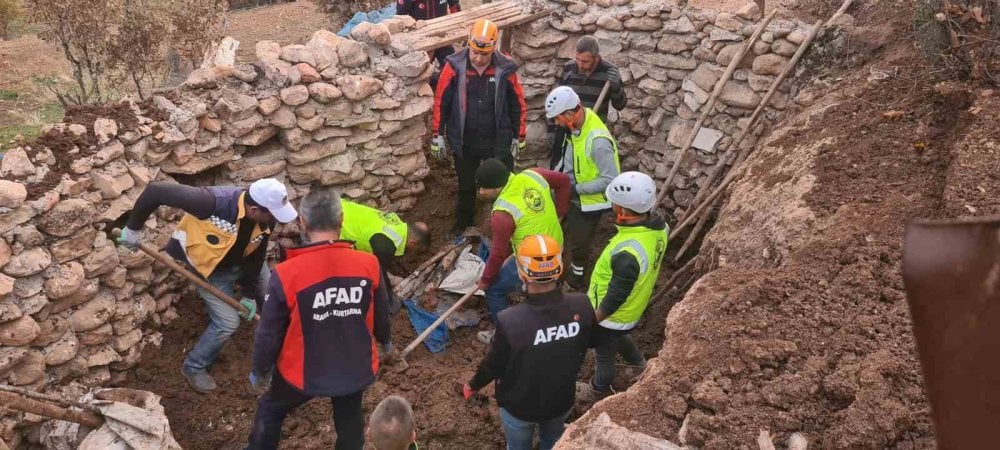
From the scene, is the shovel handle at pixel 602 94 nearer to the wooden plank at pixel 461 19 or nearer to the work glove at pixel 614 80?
the work glove at pixel 614 80

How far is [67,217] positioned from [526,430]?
334 cm

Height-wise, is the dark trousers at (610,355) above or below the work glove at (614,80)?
below

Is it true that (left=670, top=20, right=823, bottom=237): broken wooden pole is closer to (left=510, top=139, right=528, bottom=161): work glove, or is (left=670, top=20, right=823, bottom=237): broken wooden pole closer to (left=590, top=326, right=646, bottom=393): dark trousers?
(left=510, top=139, right=528, bottom=161): work glove

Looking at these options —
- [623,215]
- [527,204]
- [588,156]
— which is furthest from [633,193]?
[588,156]

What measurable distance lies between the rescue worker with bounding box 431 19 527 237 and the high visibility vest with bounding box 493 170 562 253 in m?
1.57

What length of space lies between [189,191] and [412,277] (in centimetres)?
239

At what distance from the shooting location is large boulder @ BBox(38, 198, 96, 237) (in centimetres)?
482

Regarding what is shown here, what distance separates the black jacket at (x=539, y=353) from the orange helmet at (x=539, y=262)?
0.32ft

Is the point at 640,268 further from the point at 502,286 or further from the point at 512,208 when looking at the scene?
the point at 502,286

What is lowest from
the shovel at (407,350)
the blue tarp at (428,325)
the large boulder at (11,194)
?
the blue tarp at (428,325)

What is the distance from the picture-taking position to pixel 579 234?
6703mm

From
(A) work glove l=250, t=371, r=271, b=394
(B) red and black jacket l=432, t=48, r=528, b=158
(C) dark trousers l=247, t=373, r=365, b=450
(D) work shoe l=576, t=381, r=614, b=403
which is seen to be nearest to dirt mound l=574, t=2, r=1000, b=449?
(D) work shoe l=576, t=381, r=614, b=403

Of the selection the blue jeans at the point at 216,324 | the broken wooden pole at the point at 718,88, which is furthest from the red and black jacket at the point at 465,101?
the blue jeans at the point at 216,324

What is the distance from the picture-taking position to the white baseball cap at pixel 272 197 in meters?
4.86
